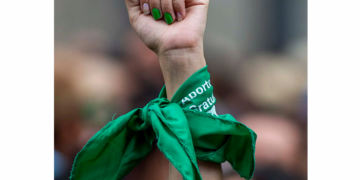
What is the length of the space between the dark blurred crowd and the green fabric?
30 cm

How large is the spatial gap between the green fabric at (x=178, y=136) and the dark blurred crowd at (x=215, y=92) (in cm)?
30

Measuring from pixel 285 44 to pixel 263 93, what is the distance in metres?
0.18

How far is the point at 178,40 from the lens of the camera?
1.56ft

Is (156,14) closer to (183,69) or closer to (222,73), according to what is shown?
(183,69)

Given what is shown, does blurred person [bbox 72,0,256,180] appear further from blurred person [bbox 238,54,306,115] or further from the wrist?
blurred person [bbox 238,54,306,115]

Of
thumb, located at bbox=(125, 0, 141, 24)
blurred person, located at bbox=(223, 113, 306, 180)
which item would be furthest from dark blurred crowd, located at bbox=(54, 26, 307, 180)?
thumb, located at bbox=(125, 0, 141, 24)

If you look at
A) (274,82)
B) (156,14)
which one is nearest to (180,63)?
(156,14)

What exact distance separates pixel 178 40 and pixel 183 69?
6 cm

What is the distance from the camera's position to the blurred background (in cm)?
77

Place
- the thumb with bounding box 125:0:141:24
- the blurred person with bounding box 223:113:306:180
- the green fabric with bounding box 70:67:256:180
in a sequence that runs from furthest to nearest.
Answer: the blurred person with bounding box 223:113:306:180, the thumb with bounding box 125:0:141:24, the green fabric with bounding box 70:67:256:180

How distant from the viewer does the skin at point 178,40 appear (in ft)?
1.57

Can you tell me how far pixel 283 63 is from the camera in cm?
79

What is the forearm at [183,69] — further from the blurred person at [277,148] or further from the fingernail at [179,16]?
the blurred person at [277,148]

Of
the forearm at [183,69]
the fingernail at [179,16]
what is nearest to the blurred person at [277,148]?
the forearm at [183,69]
